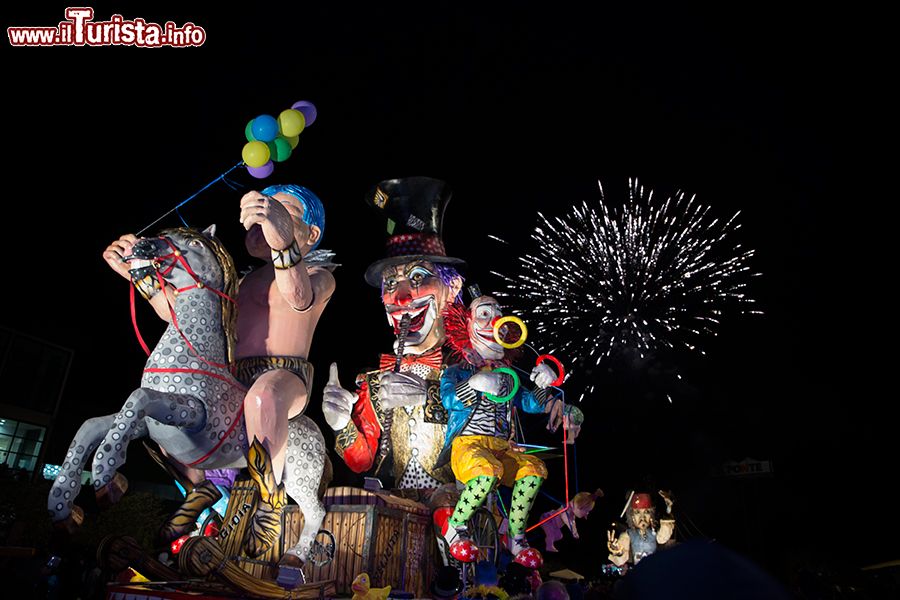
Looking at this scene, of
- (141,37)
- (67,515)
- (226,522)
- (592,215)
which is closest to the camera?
(67,515)

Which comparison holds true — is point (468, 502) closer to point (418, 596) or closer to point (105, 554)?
point (418, 596)

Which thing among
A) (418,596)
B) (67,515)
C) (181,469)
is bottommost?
(418,596)

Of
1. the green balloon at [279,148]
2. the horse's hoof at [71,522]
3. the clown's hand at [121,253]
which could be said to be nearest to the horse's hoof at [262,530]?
the horse's hoof at [71,522]

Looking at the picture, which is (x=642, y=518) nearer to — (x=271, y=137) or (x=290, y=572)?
(x=290, y=572)

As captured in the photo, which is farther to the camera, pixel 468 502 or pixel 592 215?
pixel 592 215

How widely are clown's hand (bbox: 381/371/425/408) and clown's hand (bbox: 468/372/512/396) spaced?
17.7 inches

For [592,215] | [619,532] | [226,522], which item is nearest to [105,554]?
[226,522]

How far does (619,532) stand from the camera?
11117 millimetres

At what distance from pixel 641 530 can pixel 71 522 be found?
8850mm

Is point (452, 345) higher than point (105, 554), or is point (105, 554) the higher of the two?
point (452, 345)

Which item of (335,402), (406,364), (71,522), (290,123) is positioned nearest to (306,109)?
(290,123)

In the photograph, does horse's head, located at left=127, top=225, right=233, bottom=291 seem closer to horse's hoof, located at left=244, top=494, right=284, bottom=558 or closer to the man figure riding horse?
the man figure riding horse

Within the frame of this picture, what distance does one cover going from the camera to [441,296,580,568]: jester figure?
4.37m

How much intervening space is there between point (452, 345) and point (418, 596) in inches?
79.6
